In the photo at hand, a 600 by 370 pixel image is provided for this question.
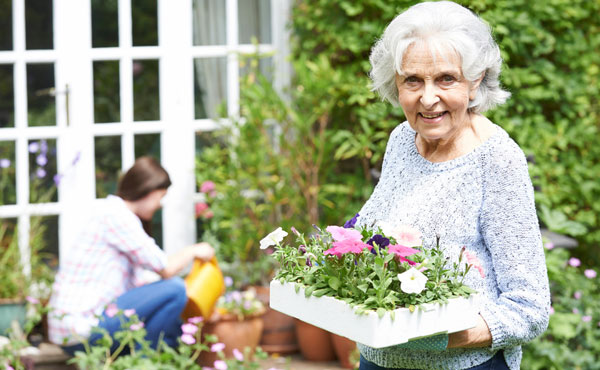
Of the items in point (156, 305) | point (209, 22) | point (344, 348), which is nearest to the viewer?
point (156, 305)

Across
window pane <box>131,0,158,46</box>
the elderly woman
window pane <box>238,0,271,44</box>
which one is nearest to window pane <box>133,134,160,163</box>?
window pane <box>131,0,158,46</box>

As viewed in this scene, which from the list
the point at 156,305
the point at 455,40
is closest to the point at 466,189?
the point at 455,40

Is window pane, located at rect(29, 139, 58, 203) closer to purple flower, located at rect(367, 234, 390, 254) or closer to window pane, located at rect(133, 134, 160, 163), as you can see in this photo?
window pane, located at rect(133, 134, 160, 163)

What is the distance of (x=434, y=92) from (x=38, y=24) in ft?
9.98

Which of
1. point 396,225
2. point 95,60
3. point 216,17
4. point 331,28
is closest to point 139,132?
point 95,60

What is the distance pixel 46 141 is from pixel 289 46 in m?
1.35

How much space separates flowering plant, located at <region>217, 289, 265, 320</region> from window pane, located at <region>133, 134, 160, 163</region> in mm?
924

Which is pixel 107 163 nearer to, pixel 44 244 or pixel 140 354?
pixel 44 244

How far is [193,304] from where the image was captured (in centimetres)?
387

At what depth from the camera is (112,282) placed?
383cm

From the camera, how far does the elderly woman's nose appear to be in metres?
1.90

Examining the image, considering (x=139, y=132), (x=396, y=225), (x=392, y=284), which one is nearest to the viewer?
(x=392, y=284)

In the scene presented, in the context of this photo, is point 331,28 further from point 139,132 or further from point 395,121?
point 139,132

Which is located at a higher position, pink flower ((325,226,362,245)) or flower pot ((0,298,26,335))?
pink flower ((325,226,362,245))
